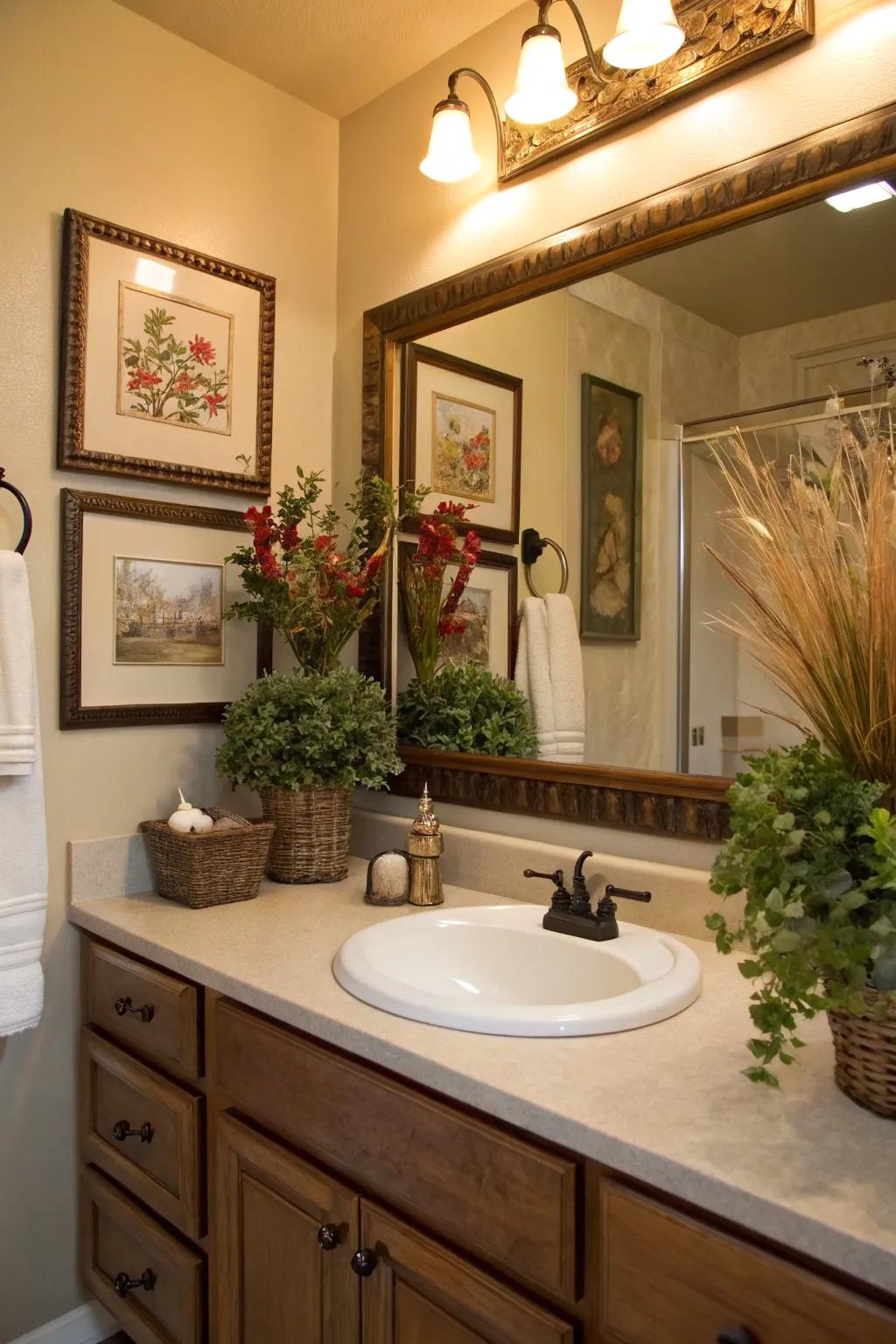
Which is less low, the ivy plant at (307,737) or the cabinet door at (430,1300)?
the ivy plant at (307,737)

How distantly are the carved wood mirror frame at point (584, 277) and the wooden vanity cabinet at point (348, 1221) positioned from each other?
602 millimetres

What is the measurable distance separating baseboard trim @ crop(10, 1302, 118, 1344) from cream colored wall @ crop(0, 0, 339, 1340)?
0.02m

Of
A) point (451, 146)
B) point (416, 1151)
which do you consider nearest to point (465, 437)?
point (451, 146)

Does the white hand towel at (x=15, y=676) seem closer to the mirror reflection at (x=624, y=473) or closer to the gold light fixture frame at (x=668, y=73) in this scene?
the mirror reflection at (x=624, y=473)

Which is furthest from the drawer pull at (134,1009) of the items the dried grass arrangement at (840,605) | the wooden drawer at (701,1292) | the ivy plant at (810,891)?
the dried grass arrangement at (840,605)

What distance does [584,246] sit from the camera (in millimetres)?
1548

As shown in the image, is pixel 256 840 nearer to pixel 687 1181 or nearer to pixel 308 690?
pixel 308 690

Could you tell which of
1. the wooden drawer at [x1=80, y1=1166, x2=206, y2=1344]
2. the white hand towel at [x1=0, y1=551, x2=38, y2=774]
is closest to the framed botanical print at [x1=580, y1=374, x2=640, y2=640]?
Result: the white hand towel at [x1=0, y1=551, x2=38, y2=774]

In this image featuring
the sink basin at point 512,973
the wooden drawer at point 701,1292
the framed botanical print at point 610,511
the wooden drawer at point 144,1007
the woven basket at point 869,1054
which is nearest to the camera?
the wooden drawer at point 701,1292

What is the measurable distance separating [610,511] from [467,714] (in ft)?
1.58

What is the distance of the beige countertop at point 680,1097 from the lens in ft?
2.42

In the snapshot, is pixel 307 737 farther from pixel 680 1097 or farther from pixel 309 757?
pixel 680 1097

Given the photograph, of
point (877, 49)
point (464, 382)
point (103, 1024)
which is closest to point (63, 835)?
point (103, 1024)

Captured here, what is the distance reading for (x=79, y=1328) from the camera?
5.56 feet
